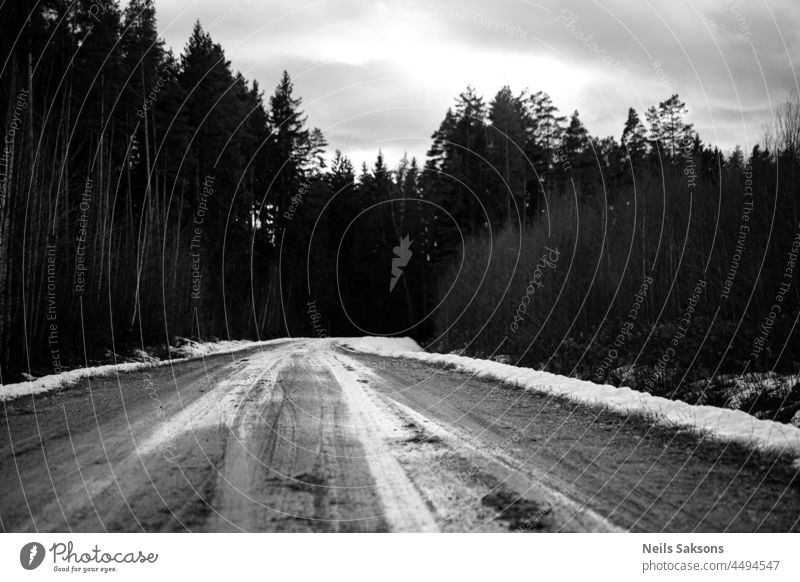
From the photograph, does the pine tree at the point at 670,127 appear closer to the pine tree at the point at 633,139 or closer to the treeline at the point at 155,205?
the pine tree at the point at 633,139

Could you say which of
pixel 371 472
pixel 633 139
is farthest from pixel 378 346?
pixel 371 472

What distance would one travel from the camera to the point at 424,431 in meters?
3.92

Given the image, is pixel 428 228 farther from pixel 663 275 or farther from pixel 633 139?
pixel 663 275

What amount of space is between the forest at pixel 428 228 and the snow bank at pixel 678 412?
80cm

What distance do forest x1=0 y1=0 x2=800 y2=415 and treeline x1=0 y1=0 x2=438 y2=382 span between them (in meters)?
0.09

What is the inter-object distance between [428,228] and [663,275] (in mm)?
29489

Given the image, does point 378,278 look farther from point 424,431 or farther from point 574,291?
point 424,431

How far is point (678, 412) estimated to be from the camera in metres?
4.61

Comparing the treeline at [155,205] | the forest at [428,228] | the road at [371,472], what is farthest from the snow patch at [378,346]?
the road at [371,472]

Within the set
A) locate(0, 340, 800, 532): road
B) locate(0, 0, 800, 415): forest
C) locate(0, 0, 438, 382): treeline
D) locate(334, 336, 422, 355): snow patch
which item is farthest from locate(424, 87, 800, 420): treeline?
locate(0, 0, 438, 382): treeline

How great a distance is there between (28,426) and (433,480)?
3.85 meters
